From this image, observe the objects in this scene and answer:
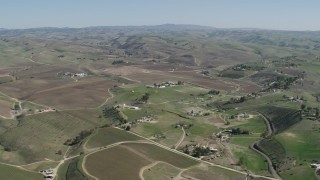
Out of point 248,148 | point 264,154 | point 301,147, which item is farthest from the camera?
point 248,148

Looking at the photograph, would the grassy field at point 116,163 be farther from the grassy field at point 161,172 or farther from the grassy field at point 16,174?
the grassy field at point 16,174

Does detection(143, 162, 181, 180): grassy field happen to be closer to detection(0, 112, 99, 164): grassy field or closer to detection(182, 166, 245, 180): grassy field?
detection(182, 166, 245, 180): grassy field

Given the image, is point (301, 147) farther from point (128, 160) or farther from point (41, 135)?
point (41, 135)

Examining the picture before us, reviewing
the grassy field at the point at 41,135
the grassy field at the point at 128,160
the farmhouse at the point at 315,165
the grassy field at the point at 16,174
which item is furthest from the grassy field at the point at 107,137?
the farmhouse at the point at 315,165

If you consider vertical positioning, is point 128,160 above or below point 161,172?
above

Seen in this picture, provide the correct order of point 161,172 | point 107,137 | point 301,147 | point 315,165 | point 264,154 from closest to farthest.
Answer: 1. point 161,172
2. point 315,165
3. point 301,147
4. point 264,154
5. point 107,137

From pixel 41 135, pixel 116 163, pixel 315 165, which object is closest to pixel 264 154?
pixel 315 165

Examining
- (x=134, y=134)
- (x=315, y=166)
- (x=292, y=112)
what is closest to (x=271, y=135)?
(x=292, y=112)

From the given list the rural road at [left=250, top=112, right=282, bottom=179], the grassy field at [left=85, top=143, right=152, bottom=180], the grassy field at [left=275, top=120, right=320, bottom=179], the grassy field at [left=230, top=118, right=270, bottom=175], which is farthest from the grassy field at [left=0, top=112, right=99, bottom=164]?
the grassy field at [left=275, top=120, right=320, bottom=179]
